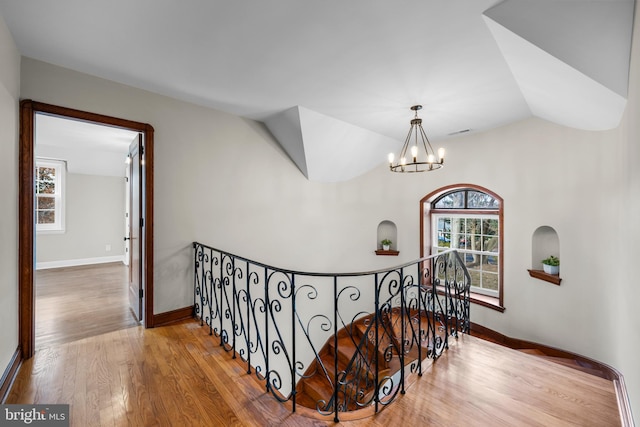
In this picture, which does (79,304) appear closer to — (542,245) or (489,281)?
(489,281)

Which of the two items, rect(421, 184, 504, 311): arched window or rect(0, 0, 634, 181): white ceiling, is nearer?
rect(0, 0, 634, 181): white ceiling

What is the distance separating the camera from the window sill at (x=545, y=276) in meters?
3.44

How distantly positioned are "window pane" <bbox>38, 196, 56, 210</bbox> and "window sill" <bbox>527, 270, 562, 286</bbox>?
343 inches

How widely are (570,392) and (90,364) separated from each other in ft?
12.0

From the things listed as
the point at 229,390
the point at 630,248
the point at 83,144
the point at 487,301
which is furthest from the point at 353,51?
the point at 83,144

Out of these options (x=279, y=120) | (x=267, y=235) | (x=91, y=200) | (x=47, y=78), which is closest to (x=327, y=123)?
(x=279, y=120)

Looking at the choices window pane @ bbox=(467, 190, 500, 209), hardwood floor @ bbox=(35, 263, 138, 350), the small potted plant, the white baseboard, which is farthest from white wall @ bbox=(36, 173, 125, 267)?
the small potted plant

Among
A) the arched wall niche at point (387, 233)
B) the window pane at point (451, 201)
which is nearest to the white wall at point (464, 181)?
the window pane at point (451, 201)

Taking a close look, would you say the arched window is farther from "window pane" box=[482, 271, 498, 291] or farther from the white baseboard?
the white baseboard

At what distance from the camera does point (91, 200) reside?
6.19 metres

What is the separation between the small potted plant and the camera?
3.54 meters

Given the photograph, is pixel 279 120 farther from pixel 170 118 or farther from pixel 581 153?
pixel 581 153

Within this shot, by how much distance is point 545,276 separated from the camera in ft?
11.6

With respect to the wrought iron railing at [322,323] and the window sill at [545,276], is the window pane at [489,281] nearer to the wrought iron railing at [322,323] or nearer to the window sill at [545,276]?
the wrought iron railing at [322,323]
